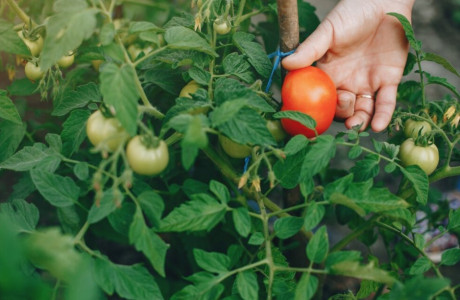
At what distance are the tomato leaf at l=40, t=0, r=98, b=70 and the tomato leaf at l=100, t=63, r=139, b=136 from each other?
0.06m

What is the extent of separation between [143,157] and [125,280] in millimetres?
227

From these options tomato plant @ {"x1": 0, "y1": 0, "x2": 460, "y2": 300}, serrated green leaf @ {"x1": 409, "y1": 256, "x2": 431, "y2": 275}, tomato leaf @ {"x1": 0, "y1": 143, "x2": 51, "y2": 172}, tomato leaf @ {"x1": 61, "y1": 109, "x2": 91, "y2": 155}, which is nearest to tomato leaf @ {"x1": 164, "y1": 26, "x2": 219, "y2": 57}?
tomato plant @ {"x1": 0, "y1": 0, "x2": 460, "y2": 300}

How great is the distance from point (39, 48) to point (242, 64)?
0.48 metres

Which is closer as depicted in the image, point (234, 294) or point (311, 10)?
point (234, 294)

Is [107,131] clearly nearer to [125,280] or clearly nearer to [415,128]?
[125,280]

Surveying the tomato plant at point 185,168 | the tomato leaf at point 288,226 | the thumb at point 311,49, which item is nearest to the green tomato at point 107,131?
the tomato plant at point 185,168

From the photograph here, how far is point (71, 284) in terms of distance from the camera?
510 mm

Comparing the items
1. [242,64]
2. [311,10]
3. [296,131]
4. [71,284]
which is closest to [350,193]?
[296,131]

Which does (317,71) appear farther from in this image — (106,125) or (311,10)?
(106,125)

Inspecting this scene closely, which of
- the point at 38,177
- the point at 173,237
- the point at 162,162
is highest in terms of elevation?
the point at 162,162

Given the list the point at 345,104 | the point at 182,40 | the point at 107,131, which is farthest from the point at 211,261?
the point at 345,104

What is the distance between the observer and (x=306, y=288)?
767mm

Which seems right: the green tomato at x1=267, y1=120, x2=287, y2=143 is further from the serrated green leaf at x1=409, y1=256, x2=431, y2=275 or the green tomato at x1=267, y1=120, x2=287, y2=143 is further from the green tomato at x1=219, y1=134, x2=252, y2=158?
the serrated green leaf at x1=409, y1=256, x2=431, y2=275

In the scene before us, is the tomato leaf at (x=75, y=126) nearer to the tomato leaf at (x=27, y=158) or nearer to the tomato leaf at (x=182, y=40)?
the tomato leaf at (x=27, y=158)
